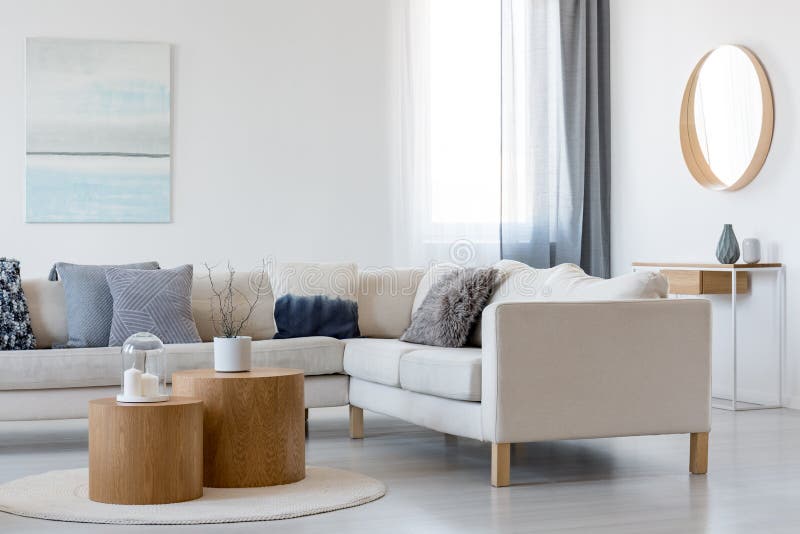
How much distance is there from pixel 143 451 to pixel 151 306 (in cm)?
158

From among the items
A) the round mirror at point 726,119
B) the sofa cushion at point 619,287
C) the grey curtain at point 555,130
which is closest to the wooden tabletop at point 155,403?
the sofa cushion at point 619,287

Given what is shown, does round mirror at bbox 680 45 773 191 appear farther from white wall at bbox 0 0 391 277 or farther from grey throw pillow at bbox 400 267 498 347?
grey throw pillow at bbox 400 267 498 347

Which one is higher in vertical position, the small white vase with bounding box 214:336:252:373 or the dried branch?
the dried branch

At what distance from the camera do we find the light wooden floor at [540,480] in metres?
2.99

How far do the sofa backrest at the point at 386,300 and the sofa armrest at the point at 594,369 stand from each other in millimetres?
1627

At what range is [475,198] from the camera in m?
6.85

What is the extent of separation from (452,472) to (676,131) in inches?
133

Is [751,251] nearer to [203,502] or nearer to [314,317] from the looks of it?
[314,317]

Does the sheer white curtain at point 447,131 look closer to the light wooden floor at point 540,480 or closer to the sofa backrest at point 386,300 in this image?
the sofa backrest at point 386,300

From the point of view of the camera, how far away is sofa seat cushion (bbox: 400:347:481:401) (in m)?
3.60

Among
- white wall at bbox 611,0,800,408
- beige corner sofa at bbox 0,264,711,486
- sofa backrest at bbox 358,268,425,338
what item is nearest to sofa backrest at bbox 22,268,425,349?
sofa backrest at bbox 358,268,425,338

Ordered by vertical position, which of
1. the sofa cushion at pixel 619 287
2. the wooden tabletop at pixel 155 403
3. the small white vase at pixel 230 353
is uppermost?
the sofa cushion at pixel 619 287

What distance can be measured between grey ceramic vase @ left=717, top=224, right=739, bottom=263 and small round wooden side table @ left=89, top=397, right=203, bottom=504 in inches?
135

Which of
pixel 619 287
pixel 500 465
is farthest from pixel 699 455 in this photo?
pixel 500 465
